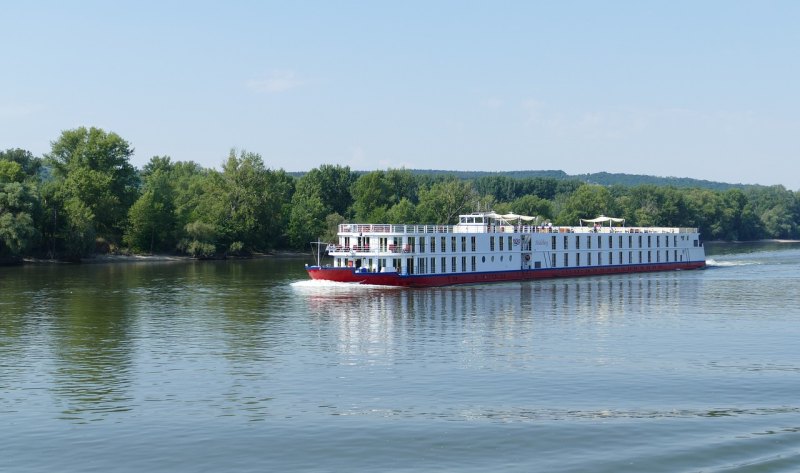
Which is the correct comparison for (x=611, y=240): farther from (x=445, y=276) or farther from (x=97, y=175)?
(x=97, y=175)

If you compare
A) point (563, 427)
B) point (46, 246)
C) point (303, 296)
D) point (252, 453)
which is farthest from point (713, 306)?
point (46, 246)

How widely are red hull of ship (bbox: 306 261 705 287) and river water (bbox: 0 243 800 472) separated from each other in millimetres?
10251

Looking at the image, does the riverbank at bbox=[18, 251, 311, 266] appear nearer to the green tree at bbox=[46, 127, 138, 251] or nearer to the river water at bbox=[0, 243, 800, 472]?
the green tree at bbox=[46, 127, 138, 251]

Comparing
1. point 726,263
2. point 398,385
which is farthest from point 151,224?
point 398,385

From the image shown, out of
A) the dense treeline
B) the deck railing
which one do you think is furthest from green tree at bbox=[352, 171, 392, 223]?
the deck railing

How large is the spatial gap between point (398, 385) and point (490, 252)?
58.7 metres

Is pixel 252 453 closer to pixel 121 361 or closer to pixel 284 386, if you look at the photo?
pixel 284 386

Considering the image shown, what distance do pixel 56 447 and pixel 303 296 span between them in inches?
1905

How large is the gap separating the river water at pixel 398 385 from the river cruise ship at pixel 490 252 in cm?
1165

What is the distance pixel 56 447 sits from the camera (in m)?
30.6

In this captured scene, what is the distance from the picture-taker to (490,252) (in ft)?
321

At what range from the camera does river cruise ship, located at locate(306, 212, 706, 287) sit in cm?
8775

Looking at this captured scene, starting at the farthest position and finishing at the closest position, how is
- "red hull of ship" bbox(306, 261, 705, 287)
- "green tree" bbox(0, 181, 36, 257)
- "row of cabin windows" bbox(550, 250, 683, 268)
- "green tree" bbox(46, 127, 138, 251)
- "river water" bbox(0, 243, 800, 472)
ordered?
1. "green tree" bbox(46, 127, 138, 251)
2. "green tree" bbox(0, 181, 36, 257)
3. "row of cabin windows" bbox(550, 250, 683, 268)
4. "red hull of ship" bbox(306, 261, 705, 287)
5. "river water" bbox(0, 243, 800, 472)

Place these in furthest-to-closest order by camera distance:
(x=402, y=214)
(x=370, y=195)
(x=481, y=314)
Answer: (x=370, y=195) → (x=402, y=214) → (x=481, y=314)
